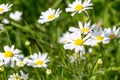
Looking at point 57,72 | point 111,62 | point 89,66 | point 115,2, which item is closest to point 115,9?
point 115,2

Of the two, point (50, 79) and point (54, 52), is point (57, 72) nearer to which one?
point (50, 79)

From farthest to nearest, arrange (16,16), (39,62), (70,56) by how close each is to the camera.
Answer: (16,16)
(70,56)
(39,62)

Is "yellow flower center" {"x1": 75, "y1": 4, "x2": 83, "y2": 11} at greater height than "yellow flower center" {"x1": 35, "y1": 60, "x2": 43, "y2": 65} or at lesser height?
greater

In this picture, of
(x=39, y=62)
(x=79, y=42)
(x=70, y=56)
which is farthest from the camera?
(x=70, y=56)

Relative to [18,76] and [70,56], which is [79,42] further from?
[18,76]

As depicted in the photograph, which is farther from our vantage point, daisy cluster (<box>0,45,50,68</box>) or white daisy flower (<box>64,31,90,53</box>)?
daisy cluster (<box>0,45,50,68</box>)

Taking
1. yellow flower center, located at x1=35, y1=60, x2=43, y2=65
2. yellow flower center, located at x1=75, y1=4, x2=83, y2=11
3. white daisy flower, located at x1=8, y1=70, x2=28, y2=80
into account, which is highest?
yellow flower center, located at x1=75, y1=4, x2=83, y2=11

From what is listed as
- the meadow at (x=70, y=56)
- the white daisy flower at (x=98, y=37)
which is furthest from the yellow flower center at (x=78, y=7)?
the white daisy flower at (x=98, y=37)

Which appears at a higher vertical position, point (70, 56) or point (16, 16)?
point (16, 16)

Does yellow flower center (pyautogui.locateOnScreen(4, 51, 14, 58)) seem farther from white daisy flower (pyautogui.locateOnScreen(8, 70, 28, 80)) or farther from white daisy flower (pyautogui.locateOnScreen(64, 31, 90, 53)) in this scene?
white daisy flower (pyautogui.locateOnScreen(64, 31, 90, 53))

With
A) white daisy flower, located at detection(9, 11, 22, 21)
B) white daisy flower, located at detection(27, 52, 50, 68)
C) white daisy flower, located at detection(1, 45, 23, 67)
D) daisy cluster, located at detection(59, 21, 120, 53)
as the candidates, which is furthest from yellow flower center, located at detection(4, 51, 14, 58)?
white daisy flower, located at detection(9, 11, 22, 21)

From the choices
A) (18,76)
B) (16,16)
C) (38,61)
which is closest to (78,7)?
(38,61)
